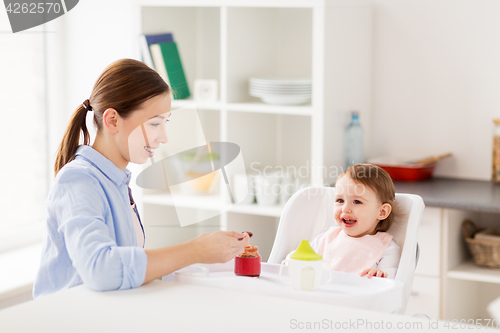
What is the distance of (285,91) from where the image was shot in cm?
249

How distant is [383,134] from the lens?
2771mm

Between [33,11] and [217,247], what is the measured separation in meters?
2.13

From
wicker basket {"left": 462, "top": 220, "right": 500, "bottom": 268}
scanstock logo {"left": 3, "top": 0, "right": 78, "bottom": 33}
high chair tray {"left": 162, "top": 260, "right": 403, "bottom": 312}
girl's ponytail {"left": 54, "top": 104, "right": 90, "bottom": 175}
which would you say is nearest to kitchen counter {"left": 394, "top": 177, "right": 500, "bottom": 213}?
wicker basket {"left": 462, "top": 220, "right": 500, "bottom": 268}

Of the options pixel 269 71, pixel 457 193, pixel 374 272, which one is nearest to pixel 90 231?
pixel 374 272

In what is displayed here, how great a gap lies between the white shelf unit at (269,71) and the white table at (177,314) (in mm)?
1134

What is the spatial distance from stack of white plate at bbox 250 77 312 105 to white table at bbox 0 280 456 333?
1447mm

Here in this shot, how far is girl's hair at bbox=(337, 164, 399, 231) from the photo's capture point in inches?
65.1

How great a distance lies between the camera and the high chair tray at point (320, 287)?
1174 mm

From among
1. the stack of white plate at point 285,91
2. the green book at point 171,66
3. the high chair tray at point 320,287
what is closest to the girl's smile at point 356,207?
the high chair tray at point 320,287

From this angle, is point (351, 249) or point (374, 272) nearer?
point (374, 272)

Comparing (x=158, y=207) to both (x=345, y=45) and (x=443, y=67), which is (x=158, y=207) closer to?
(x=345, y=45)

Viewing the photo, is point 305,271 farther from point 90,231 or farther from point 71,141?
point 71,141

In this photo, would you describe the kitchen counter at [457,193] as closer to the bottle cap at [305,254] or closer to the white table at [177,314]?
the bottle cap at [305,254]

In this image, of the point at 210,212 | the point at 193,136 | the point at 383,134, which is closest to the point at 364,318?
the point at 193,136
